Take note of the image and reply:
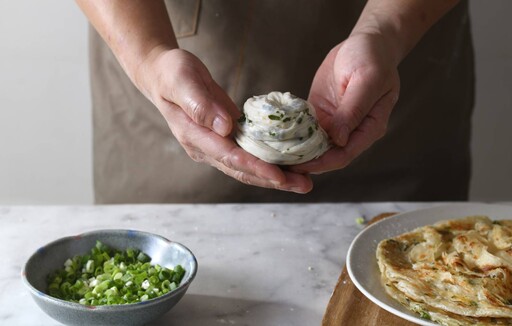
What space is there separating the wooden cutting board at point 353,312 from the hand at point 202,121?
8.1 inches

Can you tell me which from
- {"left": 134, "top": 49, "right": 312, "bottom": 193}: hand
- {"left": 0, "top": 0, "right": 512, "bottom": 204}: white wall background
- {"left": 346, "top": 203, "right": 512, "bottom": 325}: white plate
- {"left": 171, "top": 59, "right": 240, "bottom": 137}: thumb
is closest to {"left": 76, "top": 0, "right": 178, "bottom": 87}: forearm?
{"left": 134, "top": 49, "right": 312, "bottom": 193}: hand

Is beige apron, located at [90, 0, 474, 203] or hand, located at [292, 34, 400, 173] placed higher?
hand, located at [292, 34, 400, 173]

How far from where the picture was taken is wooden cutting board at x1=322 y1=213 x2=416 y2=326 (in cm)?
132

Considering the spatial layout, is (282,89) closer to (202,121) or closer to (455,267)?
(202,121)

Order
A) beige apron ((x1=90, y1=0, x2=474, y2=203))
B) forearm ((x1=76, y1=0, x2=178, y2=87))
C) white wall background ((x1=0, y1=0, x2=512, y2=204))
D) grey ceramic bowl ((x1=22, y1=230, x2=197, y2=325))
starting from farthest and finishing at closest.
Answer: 1. white wall background ((x1=0, y1=0, x2=512, y2=204))
2. beige apron ((x1=90, y1=0, x2=474, y2=203))
3. forearm ((x1=76, y1=0, x2=178, y2=87))
4. grey ceramic bowl ((x1=22, y1=230, x2=197, y2=325))

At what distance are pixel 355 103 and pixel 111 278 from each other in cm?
57

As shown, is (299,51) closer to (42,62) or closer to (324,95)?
(324,95)

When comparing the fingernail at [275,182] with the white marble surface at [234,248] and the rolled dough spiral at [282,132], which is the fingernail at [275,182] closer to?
the rolled dough spiral at [282,132]

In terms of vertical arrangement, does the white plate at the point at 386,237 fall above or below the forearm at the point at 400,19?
below

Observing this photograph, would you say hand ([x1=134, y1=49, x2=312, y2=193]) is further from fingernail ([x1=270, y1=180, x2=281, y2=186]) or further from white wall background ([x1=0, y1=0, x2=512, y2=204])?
white wall background ([x1=0, y1=0, x2=512, y2=204])

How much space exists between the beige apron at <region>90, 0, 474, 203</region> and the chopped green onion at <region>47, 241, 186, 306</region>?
584 millimetres

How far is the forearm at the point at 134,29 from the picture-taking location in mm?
1654

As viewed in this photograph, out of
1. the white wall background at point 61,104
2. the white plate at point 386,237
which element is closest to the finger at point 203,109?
the white plate at point 386,237

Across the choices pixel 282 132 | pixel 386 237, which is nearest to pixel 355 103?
pixel 282 132
